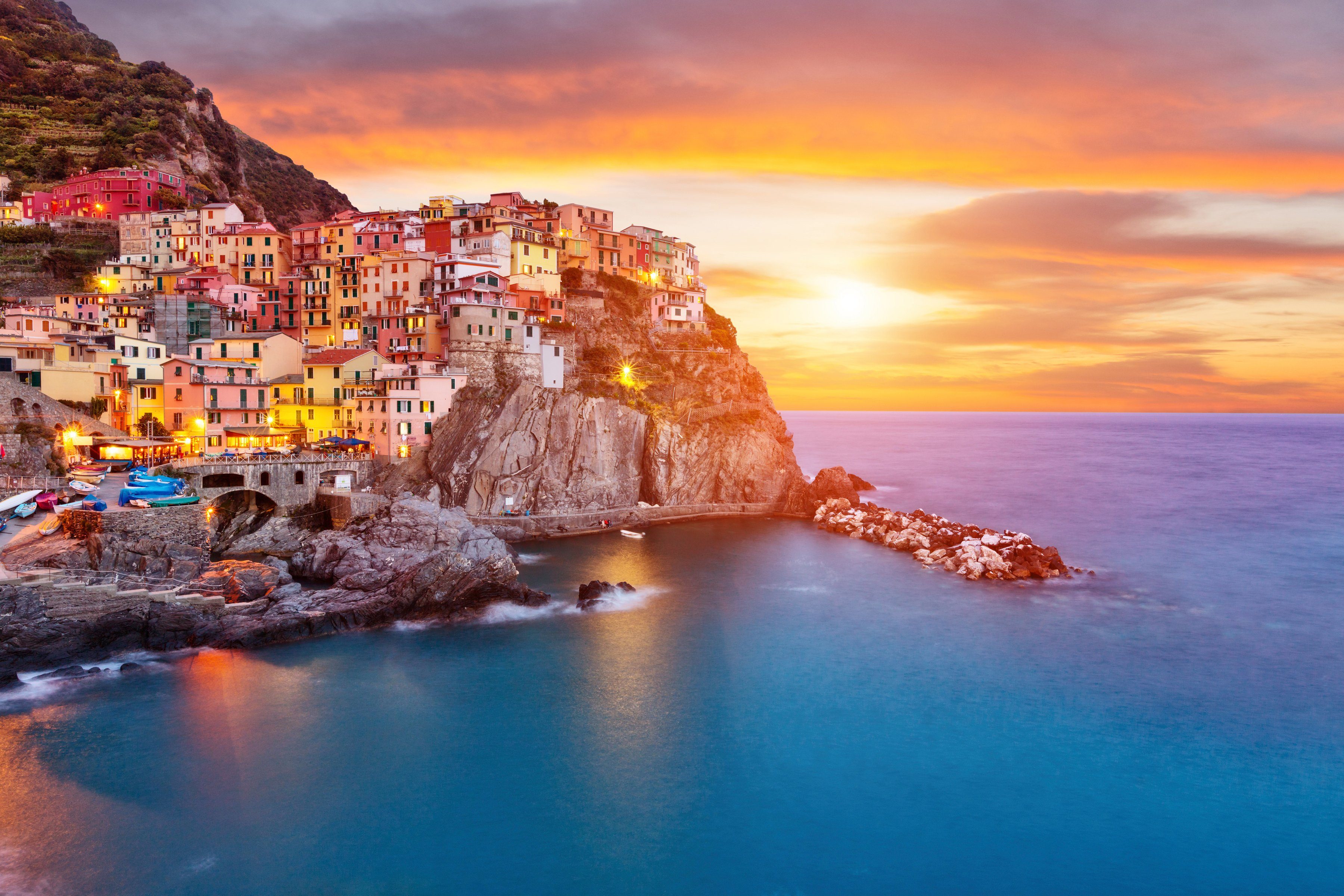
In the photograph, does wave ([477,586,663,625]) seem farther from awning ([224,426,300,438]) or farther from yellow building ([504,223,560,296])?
yellow building ([504,223,560,296])

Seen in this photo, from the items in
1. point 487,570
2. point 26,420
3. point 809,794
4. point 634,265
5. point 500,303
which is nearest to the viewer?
point 809,794

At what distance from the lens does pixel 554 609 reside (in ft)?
121

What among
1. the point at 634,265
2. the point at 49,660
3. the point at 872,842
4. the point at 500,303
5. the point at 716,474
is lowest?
the point at 872,842

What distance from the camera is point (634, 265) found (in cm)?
7494

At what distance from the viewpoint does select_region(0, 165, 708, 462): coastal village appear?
46.9 m

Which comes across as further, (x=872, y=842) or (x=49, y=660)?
(x=49, y=660)

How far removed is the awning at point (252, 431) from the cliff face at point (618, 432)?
26.9ft

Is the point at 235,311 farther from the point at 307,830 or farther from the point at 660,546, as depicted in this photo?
the point at 307,830

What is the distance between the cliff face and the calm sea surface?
1243 centimetres

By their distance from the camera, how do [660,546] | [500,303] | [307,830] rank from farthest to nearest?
[500,303]
[660,546]
[307,830]

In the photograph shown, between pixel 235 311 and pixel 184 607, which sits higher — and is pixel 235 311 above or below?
above

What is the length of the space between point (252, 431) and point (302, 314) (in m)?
17.0

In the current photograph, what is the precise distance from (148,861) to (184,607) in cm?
1468

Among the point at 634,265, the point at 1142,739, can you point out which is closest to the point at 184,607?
the point at 1142,739
